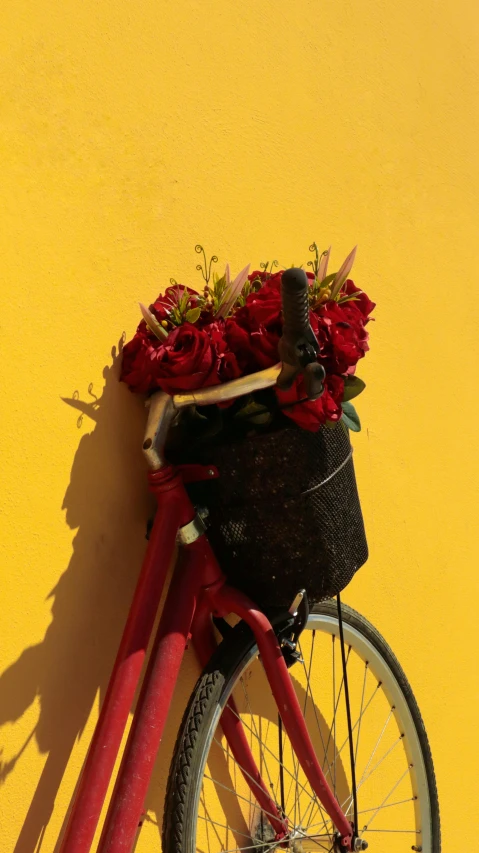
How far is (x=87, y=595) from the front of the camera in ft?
3.65

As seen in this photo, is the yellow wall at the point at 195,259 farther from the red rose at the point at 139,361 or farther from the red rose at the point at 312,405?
the red rose at the point at 312,405

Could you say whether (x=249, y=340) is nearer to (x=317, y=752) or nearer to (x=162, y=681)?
(x=162, y=681)

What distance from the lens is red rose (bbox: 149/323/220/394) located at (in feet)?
3.35

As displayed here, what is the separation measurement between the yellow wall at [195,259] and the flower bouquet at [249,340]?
0.13 metres

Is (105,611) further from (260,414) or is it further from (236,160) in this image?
(236,160)

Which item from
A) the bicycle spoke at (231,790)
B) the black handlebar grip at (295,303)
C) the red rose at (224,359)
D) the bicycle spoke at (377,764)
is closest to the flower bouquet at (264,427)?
the red rose at (224,359)

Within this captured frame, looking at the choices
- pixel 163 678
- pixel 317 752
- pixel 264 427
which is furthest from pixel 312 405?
pixel 317 752

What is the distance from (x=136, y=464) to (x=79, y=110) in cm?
49

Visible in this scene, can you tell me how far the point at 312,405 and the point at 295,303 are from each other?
205 mm

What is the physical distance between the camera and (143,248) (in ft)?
4.12

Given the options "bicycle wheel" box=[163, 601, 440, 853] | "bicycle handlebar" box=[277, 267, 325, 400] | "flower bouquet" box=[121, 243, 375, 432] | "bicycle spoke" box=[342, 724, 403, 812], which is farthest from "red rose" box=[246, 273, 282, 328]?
"bicycle spoke" box=[342, 724, 403, 812]

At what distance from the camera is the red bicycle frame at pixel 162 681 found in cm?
98

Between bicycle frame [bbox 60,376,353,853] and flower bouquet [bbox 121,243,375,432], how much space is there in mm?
129

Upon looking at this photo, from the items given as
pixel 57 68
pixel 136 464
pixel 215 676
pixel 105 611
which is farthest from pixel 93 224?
pixel 215 676
